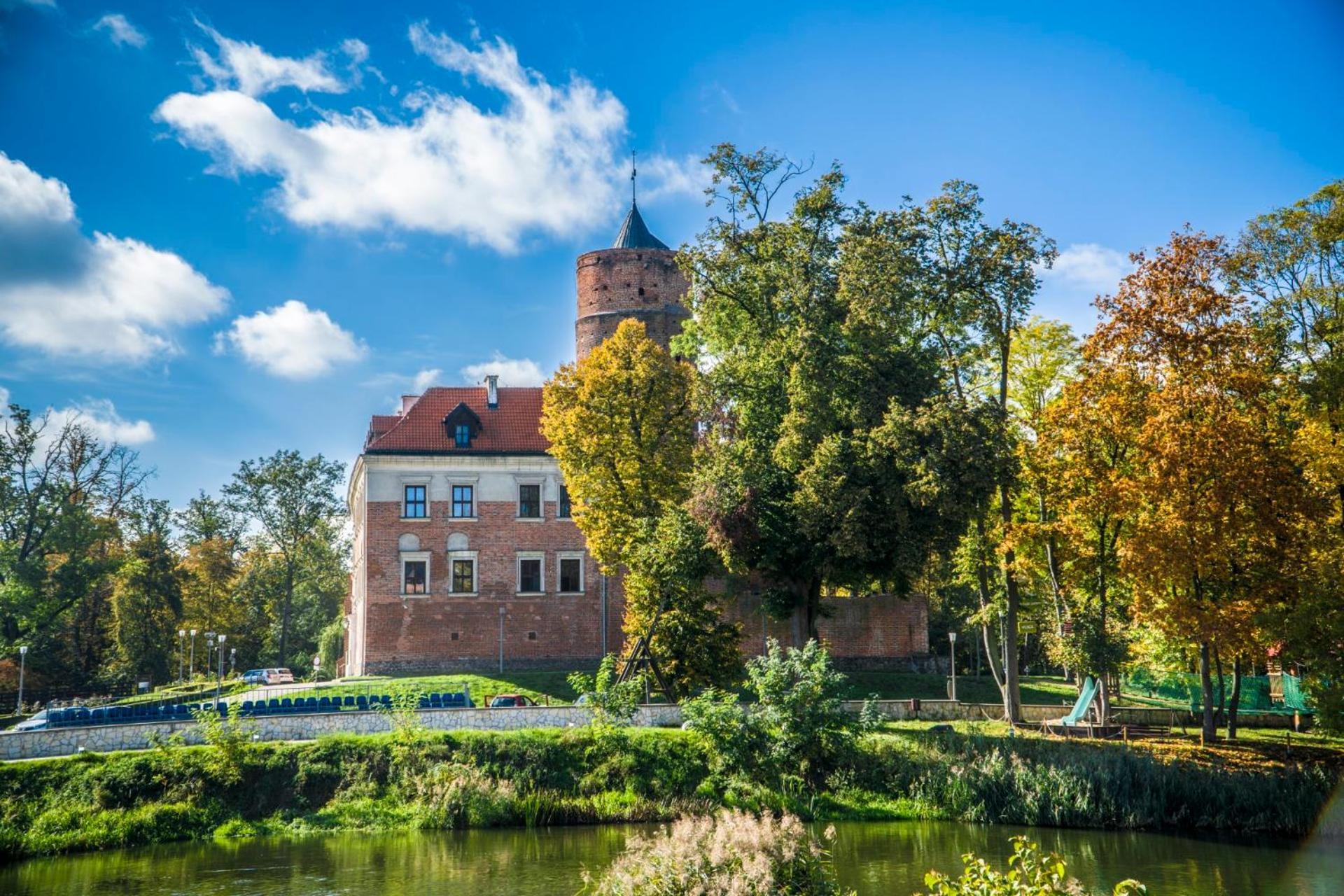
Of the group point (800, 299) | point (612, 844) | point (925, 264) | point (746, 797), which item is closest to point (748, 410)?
point (800, 299)

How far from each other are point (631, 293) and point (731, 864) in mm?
35029

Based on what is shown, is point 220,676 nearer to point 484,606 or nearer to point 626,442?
point 484,606

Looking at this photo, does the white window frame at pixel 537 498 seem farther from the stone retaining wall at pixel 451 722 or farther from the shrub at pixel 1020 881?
the shrub at pixel 1020 881

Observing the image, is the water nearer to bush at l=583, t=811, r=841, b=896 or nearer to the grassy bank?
the grassy bank

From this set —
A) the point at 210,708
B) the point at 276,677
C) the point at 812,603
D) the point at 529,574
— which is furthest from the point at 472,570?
the point at 210,708

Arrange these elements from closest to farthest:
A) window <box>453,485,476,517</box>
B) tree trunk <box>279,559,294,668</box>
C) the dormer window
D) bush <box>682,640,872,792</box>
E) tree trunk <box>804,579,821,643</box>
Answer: bush <box>682,640,872,792</box> → tree trunk <box>804,579,821,643</box> → window <box>453,485,476,517</box> → the dormer window → tree trunk <box>279,559,294,668</box>

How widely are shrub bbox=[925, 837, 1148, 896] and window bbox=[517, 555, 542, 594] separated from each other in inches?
1413

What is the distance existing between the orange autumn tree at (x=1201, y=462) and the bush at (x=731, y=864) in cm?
1447

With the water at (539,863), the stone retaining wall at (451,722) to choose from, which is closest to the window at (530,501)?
the stone retaining wall at (451,722)

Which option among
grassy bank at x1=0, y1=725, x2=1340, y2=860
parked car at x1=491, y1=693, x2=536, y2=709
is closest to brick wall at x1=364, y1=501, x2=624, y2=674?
parked car at x1=491, y1=693, x2=536, y2=709

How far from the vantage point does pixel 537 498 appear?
44.8 metres

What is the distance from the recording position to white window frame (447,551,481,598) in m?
43.8

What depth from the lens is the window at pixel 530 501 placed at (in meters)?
44.6

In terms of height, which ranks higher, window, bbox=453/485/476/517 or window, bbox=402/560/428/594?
window, bbox=453/485/476/517
